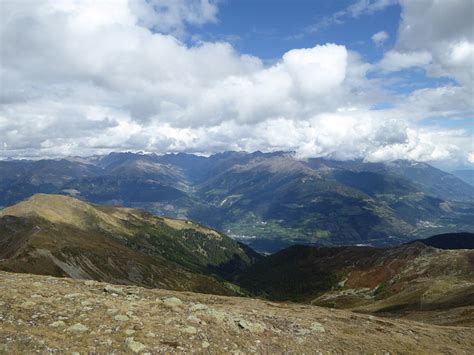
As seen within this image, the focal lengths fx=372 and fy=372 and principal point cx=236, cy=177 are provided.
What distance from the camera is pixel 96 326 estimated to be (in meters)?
29.5

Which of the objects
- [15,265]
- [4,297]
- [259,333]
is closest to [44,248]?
[15,265]

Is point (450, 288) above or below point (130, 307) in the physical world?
below

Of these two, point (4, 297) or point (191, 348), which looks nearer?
point (191, 348)

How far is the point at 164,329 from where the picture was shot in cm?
3092

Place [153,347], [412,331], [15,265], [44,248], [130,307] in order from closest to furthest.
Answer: [153,347] < [130,307] < [412,331] < [15,265] < [44,248]

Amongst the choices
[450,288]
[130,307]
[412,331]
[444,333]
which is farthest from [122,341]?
[450,288]

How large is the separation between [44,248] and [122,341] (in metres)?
163

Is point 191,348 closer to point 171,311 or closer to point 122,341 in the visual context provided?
point 122,341

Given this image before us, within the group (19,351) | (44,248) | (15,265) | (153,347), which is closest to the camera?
(19,351)

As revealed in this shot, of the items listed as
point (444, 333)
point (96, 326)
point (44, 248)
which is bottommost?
point (44, 248)

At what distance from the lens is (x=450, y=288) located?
4619 inches

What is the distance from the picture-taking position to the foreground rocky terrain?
2694cm

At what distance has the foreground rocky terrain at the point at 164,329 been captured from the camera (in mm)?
26938

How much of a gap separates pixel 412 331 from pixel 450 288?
87.2 meters
